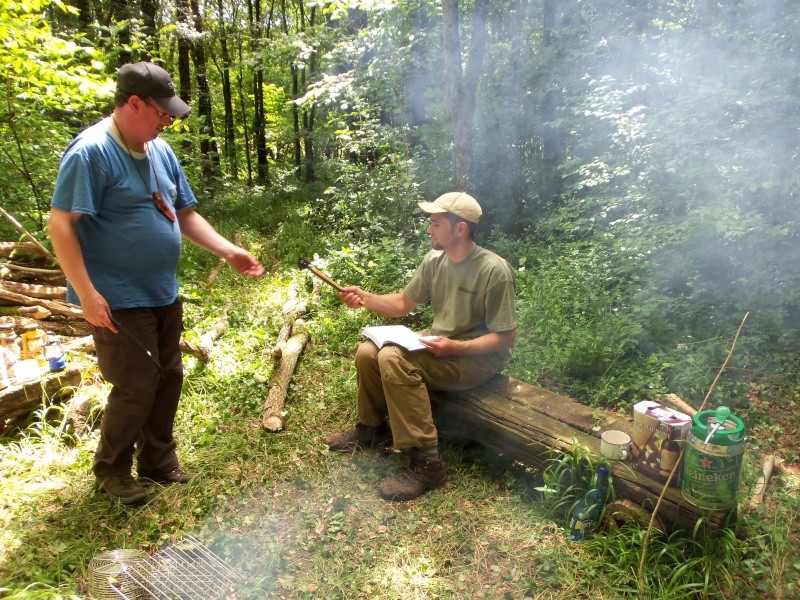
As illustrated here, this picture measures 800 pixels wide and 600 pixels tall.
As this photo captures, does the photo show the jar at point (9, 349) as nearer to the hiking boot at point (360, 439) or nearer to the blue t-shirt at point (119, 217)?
the blue t-shirt at point (119, 217)

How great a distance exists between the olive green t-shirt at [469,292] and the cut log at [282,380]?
1343 millimetres

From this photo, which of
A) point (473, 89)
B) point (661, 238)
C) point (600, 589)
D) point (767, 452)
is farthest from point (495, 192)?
point (600, 589)

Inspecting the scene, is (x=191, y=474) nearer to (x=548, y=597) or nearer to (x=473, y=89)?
(x=548, y=597)

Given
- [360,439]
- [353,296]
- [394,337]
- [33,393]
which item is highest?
[353,296]

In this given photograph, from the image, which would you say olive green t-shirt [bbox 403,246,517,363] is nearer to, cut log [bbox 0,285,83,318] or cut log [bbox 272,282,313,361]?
cut log [bbox 272,282,313,361]

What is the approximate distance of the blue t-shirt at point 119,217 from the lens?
7.39ft

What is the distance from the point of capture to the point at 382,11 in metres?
7.50

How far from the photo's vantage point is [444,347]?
3.02 metres

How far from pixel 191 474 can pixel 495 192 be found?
593 centimetres

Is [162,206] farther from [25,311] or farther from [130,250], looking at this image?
[25,311]

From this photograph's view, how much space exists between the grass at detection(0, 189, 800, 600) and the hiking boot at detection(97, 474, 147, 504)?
0.06 m

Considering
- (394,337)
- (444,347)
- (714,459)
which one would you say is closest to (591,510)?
(714,459)

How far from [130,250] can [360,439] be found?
1.89 meters

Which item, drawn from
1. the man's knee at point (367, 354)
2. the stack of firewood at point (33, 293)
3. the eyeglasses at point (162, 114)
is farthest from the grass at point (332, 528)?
the eyeglasses at point (162, 114)
